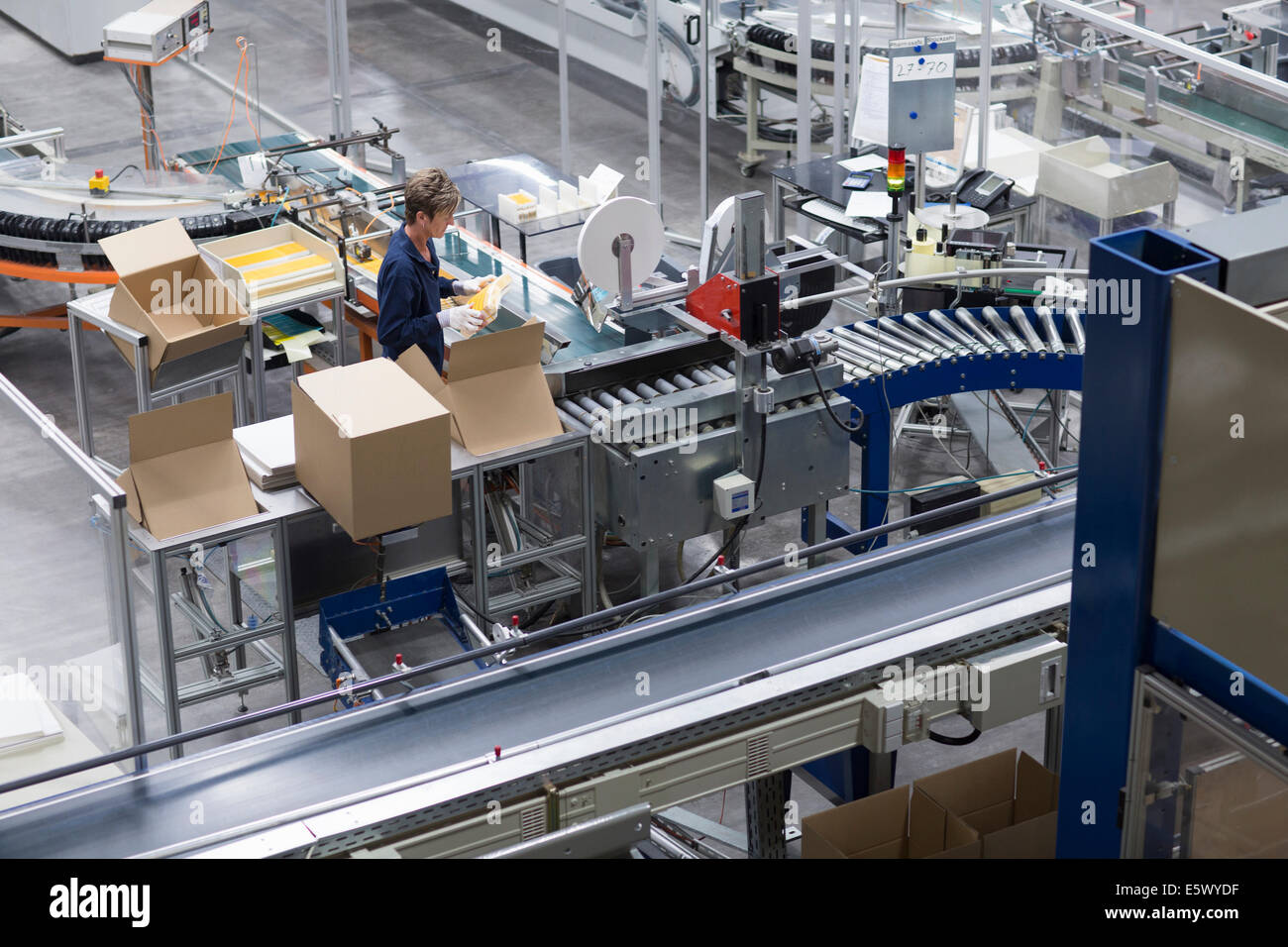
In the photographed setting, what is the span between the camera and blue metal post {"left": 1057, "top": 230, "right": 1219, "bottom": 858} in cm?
268

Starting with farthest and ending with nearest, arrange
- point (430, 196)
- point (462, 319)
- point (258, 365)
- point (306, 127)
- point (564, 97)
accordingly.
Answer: point (306, 127), point (564, 97), point (258, 365), point (462, 319), point (430, 196)

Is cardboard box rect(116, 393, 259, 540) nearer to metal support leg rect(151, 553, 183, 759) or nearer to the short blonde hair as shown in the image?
metal support leg rect(151, 553, 183, 759)

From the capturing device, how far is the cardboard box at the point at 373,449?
14.3 ft

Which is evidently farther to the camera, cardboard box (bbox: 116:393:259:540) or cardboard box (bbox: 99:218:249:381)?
cardboard box (bbox: 99:218:249:381)

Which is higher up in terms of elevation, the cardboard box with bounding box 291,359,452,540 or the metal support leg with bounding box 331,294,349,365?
the cardboard box with bounding box 291,359,452,540

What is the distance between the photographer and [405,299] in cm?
511

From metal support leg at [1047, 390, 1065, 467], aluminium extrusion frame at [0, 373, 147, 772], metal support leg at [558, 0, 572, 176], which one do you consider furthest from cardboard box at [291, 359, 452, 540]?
metal support leg at [558, 0, 572, 176]

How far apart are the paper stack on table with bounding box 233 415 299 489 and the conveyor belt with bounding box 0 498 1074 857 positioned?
1.07 metres

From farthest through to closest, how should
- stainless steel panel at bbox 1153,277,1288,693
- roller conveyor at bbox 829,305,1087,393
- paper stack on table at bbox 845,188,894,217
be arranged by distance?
paper stack on table at bbox 845,188,894,217, roller conveyor at bbox 829,305,1087,393, stainless steel panel at bbox 1153,277,1288,693

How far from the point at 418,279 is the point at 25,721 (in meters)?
1.84

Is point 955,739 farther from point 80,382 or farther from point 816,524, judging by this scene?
point 80,382

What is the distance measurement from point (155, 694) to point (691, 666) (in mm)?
1573

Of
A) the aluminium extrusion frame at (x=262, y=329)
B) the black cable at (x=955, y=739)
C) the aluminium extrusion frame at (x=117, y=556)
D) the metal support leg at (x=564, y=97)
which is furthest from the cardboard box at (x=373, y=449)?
the metal support leg at (x=564, y=97)

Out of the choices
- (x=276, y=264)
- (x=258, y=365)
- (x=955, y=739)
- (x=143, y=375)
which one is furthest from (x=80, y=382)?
(x=955, y=739)
